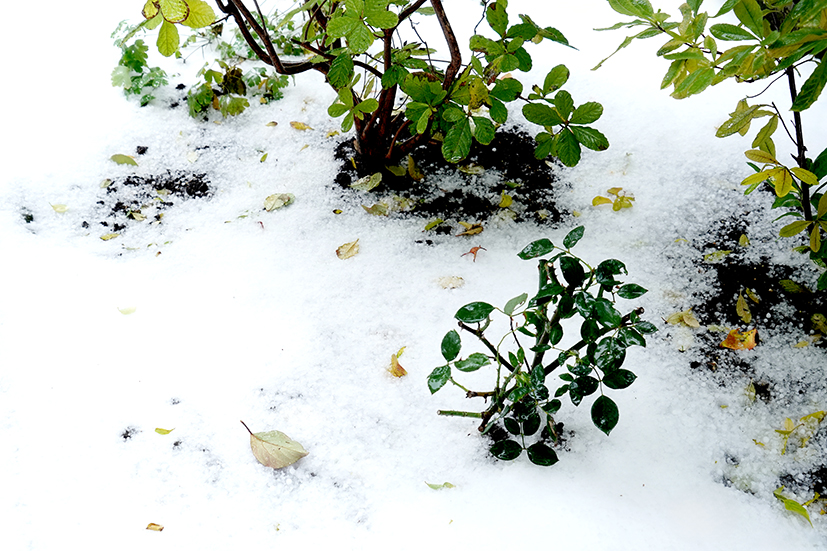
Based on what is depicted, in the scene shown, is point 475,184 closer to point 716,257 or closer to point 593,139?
point 593,139

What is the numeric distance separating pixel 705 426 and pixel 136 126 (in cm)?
197

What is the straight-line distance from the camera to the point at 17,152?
1.88 meters

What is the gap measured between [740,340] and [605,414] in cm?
53

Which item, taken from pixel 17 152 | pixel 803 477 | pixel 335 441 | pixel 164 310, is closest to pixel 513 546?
pixel 335 441

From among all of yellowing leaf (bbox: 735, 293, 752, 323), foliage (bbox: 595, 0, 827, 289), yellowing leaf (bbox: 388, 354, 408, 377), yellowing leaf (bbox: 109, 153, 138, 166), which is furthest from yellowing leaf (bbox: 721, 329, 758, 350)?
yellowing leaf (bbox: 109, 153, 138, 166)

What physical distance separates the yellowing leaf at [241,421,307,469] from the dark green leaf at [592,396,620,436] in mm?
588

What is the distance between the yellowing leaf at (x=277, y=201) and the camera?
1.75 metres

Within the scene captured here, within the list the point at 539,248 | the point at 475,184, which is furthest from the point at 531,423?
the point at 475,184

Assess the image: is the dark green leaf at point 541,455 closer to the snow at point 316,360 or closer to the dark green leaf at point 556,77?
the snow at point 316,360

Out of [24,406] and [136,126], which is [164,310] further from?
[136,126]

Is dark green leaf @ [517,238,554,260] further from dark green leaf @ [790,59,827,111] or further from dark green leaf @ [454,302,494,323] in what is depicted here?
dark green leaf @ [790,59,827,111]

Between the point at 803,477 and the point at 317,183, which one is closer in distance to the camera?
the point at 803,477

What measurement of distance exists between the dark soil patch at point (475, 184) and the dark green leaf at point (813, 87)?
Result: 0.78 m

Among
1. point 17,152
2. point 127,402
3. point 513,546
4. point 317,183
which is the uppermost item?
point 17,152
